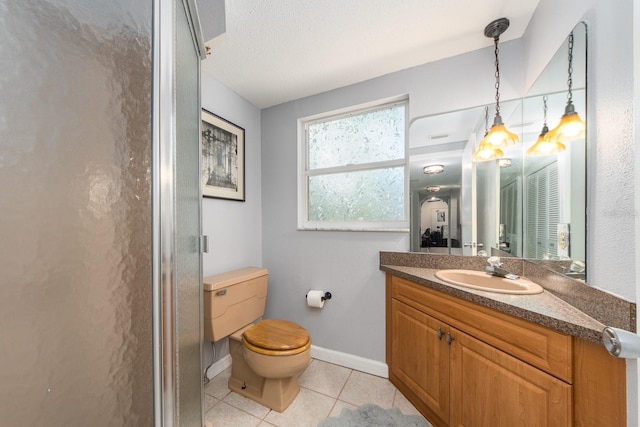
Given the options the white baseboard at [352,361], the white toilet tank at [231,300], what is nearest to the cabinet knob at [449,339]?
the white baseboard at [352,361]

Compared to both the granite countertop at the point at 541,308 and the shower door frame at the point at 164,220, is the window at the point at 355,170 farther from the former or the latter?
the shower door frame at the point at 164,220

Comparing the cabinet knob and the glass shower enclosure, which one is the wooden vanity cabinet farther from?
the glass shower enclosure

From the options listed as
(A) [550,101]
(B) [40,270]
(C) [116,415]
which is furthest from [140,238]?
(A) [550,101]

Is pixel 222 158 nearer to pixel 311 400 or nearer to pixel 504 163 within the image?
pixel 311 400

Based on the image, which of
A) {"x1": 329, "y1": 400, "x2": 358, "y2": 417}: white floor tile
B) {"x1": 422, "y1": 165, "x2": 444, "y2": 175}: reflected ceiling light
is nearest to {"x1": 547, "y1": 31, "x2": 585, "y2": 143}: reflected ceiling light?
{"x1": 422, "y1": 165, "x2": 444, "y2": 175}: reflected ceiling light

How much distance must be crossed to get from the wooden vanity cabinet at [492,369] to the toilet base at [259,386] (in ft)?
2.41

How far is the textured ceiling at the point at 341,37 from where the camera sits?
3.96 feet

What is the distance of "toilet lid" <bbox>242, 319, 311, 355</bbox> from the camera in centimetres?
135

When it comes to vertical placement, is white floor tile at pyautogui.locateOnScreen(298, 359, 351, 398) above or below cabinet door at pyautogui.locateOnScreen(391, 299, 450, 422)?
below

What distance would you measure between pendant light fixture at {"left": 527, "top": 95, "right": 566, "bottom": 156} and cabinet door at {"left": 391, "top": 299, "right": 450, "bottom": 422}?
98 cm

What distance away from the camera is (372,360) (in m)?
1.77

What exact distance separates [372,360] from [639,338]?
1.51 metres

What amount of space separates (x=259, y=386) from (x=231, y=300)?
1.87ft

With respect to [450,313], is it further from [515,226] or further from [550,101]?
[550,101]
